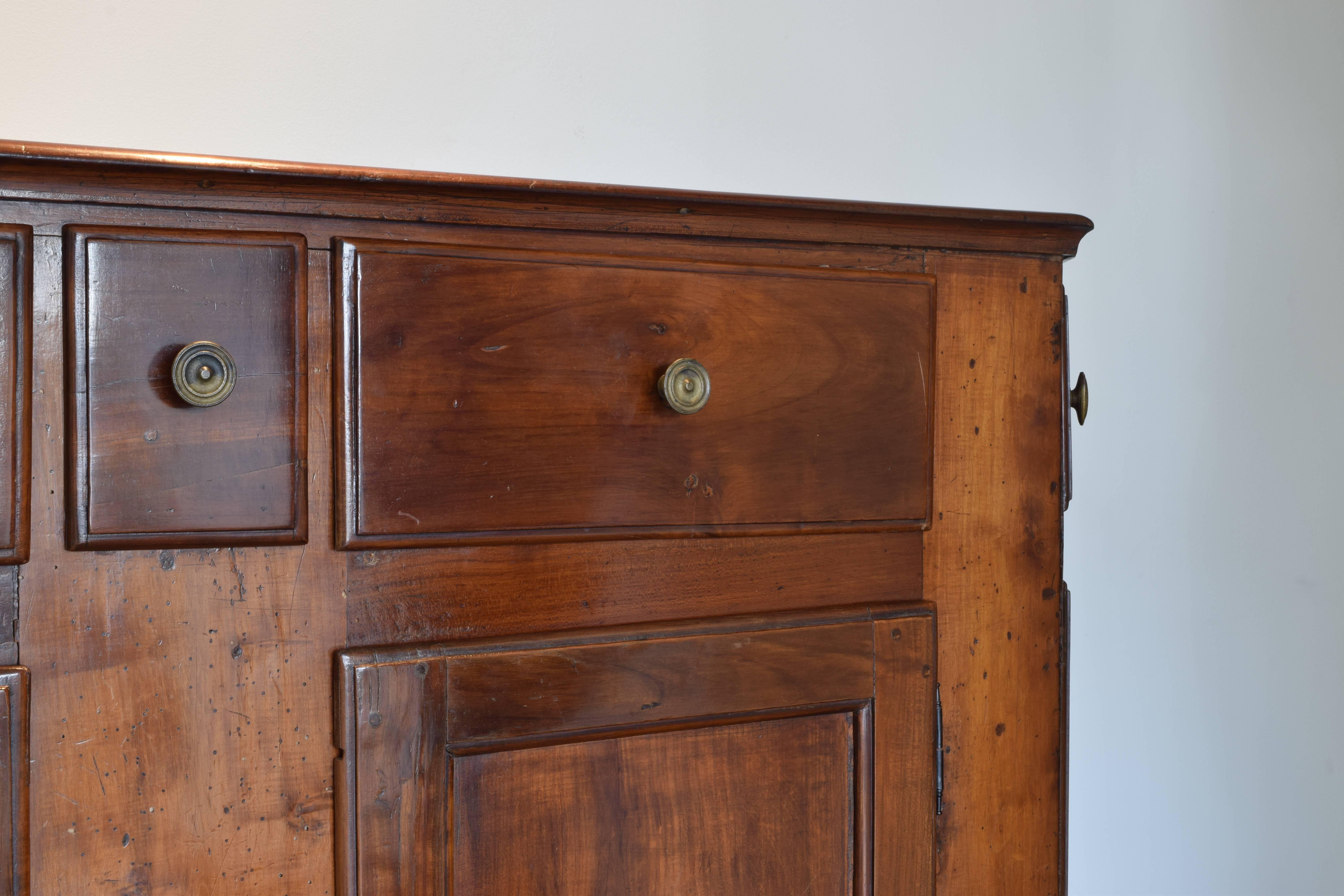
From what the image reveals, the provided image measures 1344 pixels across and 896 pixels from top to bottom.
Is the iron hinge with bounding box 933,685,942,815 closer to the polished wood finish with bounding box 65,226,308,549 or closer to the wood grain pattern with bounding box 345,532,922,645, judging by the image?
the wood grain pattern with bounding box 345,532,922,645

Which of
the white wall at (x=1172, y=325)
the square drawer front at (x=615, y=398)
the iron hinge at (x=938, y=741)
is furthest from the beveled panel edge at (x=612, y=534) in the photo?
the white wall at (x=1172, y=325)

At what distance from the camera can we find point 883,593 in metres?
0.61

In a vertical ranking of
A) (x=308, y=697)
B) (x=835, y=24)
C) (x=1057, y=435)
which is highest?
(x=835, y=24)

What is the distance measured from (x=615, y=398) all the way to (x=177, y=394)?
220 mm

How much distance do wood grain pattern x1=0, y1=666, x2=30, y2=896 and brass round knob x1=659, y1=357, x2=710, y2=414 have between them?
34 centimetres

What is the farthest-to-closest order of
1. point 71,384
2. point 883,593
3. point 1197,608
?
point 1197,608 < point 883,593 < point 71,384

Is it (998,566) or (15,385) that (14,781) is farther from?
(998,566)

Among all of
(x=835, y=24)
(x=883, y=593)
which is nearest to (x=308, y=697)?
(x=883, y=593)

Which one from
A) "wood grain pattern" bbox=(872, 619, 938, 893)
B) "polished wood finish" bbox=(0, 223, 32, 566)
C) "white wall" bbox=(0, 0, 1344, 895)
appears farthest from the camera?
"white wall" bbox=(0, 0, 1344, 895)

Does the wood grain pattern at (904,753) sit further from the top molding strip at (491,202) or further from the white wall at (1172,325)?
the white wall at (1172,325)

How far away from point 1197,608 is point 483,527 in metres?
1.20

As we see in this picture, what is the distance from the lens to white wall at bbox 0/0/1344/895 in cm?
126

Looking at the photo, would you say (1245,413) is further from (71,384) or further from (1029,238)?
(71,384)

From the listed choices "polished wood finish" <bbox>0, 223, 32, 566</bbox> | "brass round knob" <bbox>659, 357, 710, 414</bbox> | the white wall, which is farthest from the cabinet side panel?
the white wall
